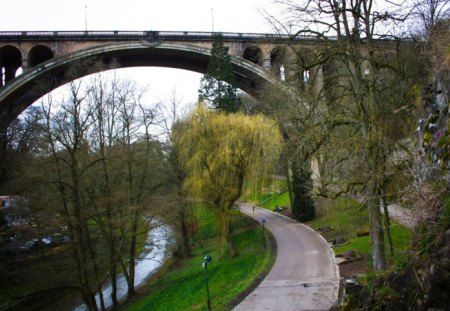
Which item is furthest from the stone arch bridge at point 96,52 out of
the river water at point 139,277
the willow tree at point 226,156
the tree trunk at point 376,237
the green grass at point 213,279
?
the tree trunk at point 376,237

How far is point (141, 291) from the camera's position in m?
21.8

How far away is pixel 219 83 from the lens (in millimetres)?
36969

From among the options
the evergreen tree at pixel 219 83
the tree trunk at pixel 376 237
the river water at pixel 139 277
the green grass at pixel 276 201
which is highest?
the evergreen tree at pixel 219 83

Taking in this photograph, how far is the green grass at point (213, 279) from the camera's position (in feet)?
50.2

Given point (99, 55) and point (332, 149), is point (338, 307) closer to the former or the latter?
point (332, 149)

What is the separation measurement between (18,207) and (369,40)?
1746cm

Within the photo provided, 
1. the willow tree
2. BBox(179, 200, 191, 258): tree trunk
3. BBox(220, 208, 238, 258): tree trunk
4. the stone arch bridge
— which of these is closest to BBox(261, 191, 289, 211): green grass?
the stone arch bridge

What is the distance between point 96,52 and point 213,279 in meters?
27.0

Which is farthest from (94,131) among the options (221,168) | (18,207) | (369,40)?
(369,40)

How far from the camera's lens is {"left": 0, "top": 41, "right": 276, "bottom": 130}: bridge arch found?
1454 inches

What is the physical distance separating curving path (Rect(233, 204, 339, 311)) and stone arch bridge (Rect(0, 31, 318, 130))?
1888 centimetres

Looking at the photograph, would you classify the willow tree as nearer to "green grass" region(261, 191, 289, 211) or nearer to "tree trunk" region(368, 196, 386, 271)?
"tree trunk" region(368, 196, 386, 271)

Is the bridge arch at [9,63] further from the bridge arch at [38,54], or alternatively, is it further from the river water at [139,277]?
the river water at [139,277]

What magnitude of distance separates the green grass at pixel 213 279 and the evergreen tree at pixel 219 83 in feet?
45.1
